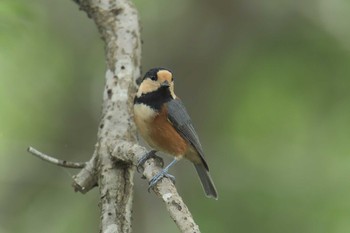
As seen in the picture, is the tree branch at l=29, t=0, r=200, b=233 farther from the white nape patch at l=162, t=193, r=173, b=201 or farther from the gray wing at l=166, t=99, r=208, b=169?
the gray wing at l=166, t=99, r=208, b=169

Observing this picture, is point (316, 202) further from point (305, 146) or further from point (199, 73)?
point (199, 73)

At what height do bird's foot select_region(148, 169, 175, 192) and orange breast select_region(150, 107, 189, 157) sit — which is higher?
orange breast select_region(150, 107, 189, 157)

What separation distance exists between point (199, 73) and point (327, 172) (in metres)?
1.76

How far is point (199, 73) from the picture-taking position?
7422 mm

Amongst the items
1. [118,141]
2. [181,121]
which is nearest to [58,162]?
[118,141]

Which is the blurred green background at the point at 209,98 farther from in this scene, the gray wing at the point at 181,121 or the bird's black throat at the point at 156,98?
the bird's black throat at the point at 156,98

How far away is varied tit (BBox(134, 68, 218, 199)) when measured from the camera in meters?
4.10

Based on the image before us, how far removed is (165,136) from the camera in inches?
166

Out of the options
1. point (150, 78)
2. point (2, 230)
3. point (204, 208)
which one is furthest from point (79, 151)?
point (150, 78)

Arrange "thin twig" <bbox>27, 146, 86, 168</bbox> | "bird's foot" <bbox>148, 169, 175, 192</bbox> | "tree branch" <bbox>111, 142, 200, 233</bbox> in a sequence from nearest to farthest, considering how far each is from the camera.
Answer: "tree branch" <bbox>111, 142, 200, 233</bbox>
"bird's foot" <bbox>148, 169, 175, 192</bbox>
"thin twig" <bbox>27, 146, 86, 168</bbox>

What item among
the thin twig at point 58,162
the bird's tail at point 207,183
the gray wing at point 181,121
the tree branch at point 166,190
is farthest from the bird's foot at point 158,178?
the bird's tail at point 207,183

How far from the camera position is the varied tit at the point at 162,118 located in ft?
13.5

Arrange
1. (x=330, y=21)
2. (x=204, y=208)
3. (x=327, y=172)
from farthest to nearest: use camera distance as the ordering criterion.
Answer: (x=330, y=21) < (x=327, y=172) < (x=204, y=208)

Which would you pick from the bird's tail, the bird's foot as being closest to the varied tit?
the bird's tail
